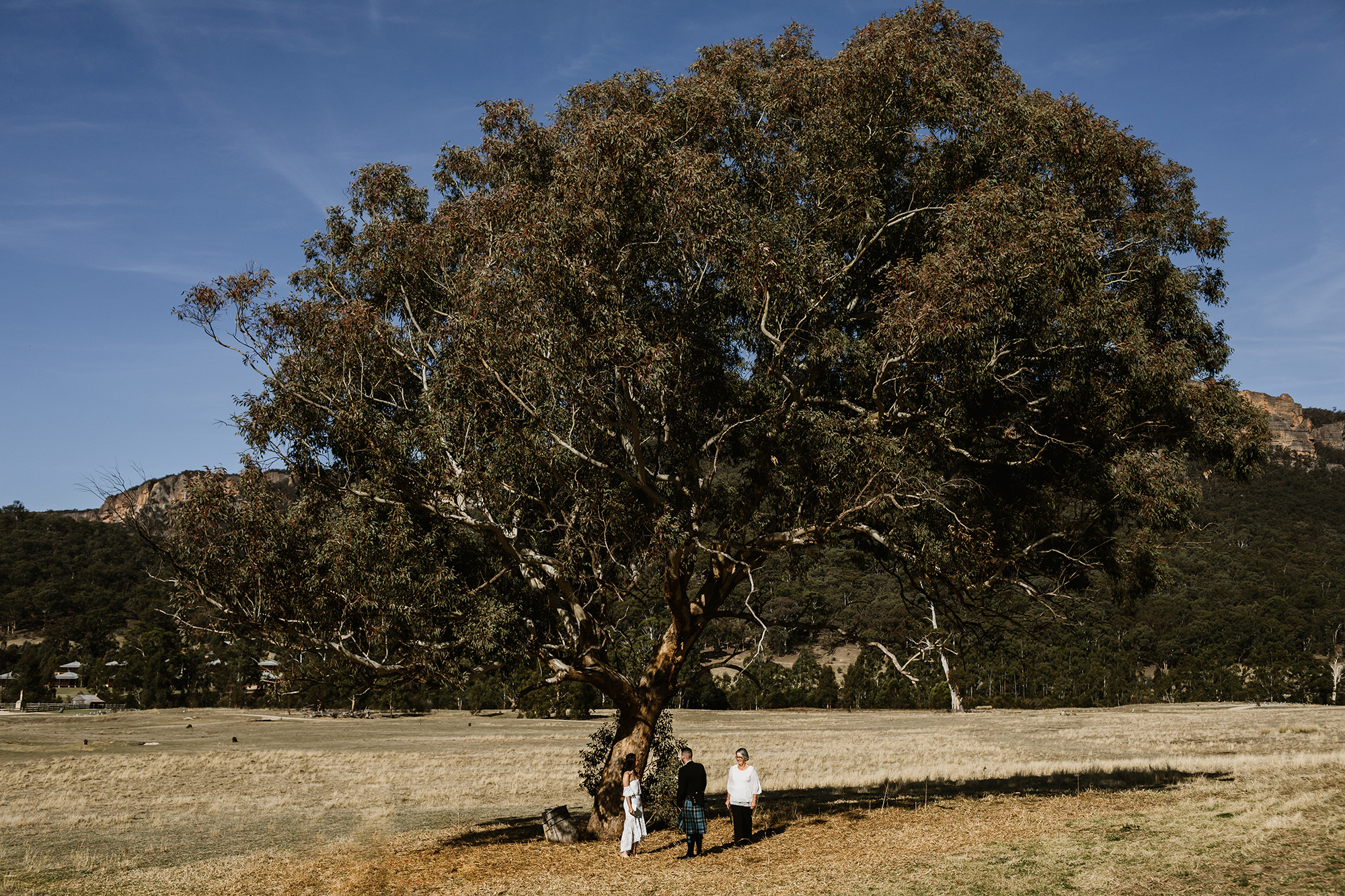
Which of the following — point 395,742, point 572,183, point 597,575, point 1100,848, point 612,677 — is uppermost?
point 572,183

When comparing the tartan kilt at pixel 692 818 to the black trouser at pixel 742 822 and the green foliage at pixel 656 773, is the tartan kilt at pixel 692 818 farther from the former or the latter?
the green foliage at pixel 656 773

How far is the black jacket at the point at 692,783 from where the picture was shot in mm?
13672

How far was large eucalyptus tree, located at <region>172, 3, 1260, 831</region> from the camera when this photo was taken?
15.0 meters

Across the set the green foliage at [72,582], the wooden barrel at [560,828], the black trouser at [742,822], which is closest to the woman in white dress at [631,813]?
the black trouser at [742,822]

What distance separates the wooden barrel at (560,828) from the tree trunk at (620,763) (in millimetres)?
322

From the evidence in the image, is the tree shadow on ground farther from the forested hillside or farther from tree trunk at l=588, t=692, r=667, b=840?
the forested hillside

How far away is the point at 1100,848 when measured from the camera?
40.0 ft

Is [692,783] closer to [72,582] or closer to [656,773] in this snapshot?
[656,773]

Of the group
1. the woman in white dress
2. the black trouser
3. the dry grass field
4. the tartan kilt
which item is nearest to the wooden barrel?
the dry grass field

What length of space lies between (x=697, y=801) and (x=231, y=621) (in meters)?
8.72

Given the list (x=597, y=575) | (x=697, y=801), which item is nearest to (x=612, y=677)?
(x=597, y=575)

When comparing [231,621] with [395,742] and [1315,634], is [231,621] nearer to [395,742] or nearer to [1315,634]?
[395,742]

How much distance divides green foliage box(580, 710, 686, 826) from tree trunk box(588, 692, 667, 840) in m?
0.23

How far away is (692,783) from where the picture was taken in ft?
45.3
